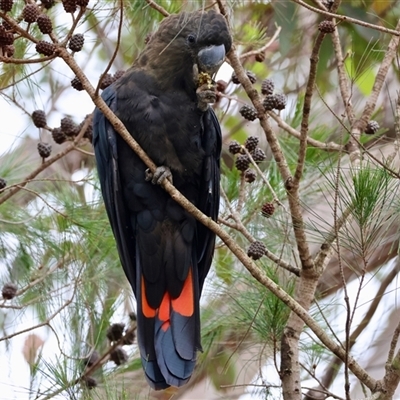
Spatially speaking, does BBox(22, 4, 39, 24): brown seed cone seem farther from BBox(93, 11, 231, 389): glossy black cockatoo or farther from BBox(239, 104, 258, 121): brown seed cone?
BBox(239, 104, 258, 121): brown seed cone

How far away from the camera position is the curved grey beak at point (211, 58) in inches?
95.6

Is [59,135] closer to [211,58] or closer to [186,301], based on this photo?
[211,58]

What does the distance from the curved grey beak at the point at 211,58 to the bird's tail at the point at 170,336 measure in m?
0.68

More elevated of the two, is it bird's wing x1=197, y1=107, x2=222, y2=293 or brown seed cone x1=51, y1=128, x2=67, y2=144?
brown seed cone x1=51, y1=128, x2=67, y2=144

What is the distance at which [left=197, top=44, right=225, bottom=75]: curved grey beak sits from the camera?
2428mm

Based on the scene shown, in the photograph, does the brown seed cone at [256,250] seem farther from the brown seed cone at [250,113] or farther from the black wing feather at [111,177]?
the black wing feather at [111,177]

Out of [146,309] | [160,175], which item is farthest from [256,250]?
[146,309]

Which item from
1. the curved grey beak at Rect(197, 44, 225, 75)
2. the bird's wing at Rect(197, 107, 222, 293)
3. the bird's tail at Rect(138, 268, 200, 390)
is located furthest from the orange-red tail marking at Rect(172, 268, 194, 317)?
the curved grey beak at Rect(197, 44, 225, 75)

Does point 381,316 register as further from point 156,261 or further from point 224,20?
point 224,20

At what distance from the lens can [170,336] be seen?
99.9 inches

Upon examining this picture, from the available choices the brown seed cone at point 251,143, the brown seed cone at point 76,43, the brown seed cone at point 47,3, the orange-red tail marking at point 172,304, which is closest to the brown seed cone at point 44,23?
the brown seed cone at point 76,43

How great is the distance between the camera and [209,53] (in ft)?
8.05

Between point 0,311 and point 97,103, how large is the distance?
2.25m

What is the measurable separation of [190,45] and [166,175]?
43 centimetres
